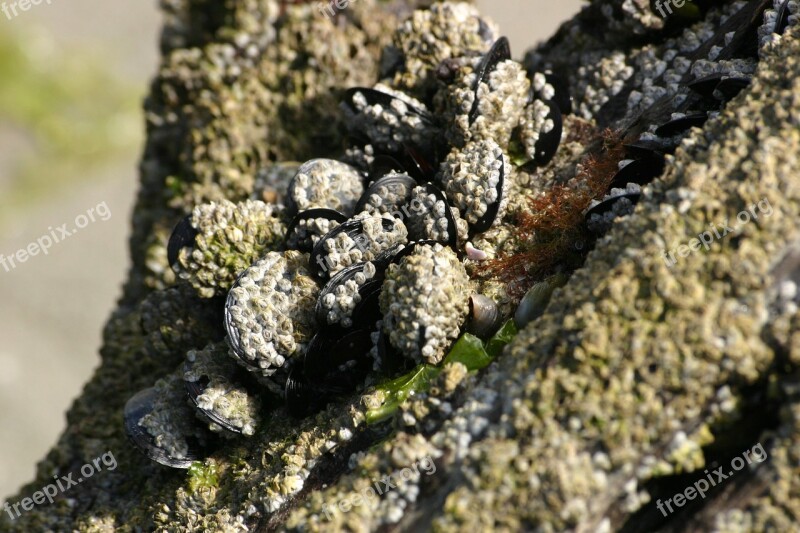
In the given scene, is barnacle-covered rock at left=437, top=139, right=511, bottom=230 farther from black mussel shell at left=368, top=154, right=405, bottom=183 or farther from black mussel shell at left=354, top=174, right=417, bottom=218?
black mussel shell at left=368, top=154, right=405, bottom=183

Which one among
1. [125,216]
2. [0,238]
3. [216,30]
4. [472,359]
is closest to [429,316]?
[472,359]

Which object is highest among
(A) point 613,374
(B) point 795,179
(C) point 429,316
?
(C) point 429,316

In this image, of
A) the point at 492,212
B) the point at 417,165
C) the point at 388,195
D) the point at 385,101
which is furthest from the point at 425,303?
the point at 385,101

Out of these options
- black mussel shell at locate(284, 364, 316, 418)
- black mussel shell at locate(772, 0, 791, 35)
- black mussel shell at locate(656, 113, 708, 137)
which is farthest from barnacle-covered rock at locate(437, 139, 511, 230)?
black mussel shell at locate(772, 0, 791, 35)

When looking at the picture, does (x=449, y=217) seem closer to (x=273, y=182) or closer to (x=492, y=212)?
(x=492, y=212)

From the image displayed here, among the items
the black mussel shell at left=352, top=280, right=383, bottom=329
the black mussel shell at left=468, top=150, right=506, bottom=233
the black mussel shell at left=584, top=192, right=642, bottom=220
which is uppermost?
the black mussel shell at left=468, top=150, right=506, bottom=233

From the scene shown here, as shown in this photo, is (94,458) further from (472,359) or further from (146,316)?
(472,359)
